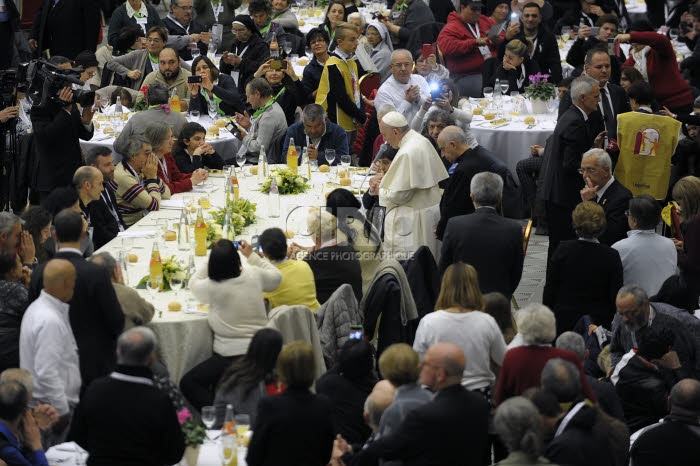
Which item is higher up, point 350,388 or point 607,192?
point 607,192

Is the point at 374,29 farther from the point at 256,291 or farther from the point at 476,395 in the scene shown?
the point at 476,395

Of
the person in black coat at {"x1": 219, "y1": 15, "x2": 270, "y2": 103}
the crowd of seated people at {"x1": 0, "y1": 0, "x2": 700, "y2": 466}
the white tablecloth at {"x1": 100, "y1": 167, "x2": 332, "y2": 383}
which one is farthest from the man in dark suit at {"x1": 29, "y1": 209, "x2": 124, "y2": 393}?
the person in black coat at {"x1": 219, "y1": 15, "x2": 270, "y2": 103}

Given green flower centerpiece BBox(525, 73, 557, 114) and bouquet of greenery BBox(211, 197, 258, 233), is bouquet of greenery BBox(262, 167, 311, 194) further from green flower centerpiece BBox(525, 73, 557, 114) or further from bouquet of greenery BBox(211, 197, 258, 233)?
green flower centerpiece BBox(525, 73, 557, 114)

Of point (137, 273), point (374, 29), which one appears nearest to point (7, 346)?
point (137, 273)

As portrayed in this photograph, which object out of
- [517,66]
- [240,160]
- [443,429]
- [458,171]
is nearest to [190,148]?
[240,160]

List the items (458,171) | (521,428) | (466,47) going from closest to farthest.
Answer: (521,428), (458,171), (466,47)

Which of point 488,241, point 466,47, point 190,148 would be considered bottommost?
point 488,241

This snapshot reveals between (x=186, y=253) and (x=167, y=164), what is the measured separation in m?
1.64

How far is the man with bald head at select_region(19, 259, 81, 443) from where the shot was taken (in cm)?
608

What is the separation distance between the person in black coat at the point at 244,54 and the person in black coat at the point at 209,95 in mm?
839

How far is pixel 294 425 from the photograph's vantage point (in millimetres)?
5227

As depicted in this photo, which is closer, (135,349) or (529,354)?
(135,349)

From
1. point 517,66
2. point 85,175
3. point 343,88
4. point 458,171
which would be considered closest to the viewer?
point 85,175

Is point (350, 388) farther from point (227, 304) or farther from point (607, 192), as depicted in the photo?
point (607, 192)
